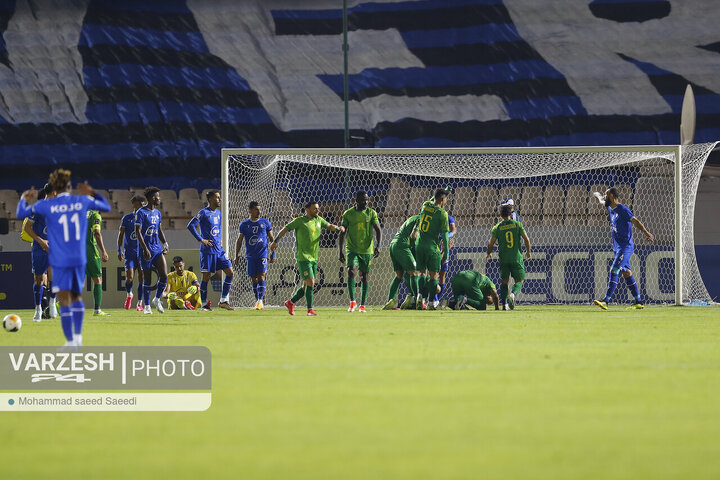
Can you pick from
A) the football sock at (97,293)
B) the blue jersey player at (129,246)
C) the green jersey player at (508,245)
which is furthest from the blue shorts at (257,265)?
the green jersey player at (508,245)

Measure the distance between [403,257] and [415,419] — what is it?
428 inches

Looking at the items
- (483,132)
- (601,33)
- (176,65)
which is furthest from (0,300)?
(601,33)

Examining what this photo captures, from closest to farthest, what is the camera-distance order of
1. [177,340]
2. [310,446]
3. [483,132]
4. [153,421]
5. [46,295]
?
[310,446]
[153,421]
[177,340]
[46,295]
[483,132]

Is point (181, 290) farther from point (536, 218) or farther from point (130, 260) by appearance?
point (536, 218)

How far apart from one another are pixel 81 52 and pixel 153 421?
93.4ft

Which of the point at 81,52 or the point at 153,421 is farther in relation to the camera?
the point at 81,52

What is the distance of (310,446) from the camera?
476 cm

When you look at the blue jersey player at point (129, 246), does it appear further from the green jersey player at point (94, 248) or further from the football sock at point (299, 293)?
the football sock at point (299, 293)

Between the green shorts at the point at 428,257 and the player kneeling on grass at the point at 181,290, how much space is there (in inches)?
184

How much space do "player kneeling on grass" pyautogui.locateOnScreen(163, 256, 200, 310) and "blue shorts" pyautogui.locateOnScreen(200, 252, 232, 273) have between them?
1.14 m

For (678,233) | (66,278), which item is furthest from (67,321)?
(678,233)

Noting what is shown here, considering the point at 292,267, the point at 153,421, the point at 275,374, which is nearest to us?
the point at 153,421

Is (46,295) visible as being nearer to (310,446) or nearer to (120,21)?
(310,446)

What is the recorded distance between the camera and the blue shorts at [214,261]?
17422 mm
